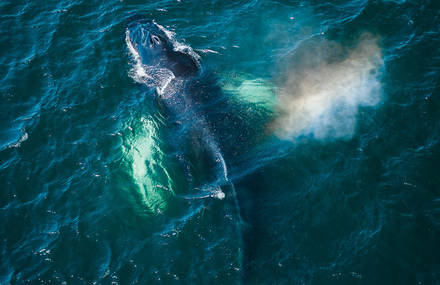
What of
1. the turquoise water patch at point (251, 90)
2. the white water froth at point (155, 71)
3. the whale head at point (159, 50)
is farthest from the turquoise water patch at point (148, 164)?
the turquoise water patch at point (251, 90)

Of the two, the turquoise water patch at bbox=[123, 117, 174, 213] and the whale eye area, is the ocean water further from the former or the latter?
the whale eye area

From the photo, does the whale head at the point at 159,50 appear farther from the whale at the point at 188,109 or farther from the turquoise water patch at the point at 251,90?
the turquoise water patch at the point at 251,90

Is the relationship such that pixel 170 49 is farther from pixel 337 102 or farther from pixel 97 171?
pixel 337 102

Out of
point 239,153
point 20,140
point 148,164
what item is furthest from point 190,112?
point 20,140

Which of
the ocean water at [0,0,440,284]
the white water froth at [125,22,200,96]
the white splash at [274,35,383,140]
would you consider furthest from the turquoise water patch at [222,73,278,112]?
the white water froth at [125,22,200,96]

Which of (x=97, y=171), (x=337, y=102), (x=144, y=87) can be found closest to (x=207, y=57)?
(x=144, y=87)

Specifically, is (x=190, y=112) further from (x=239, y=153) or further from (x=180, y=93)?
(x=239, y=153)
